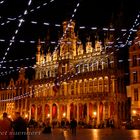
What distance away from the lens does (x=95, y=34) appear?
5247 centimetres

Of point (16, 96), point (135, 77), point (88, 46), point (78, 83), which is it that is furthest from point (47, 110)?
point (135, 77)

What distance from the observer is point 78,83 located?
52.1 meters

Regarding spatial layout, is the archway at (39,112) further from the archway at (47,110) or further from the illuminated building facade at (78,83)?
the archway at (47,110)

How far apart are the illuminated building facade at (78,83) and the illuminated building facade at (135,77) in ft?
13.7

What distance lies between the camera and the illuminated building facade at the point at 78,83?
47019 mm

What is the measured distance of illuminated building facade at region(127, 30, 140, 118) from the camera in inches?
1634

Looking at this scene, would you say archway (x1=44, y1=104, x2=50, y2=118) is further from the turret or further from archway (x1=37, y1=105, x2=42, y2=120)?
the turret

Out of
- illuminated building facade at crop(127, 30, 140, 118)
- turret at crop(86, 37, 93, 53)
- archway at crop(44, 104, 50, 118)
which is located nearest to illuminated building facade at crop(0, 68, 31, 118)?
archway at crop(44, 104, 50, 118)

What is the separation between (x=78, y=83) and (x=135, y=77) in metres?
11.7

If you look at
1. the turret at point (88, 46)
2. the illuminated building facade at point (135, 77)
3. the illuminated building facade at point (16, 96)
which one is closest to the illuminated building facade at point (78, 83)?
the turret at point (88, 46)

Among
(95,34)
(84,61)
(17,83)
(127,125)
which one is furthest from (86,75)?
(17,83)

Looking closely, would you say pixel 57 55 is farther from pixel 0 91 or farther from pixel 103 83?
pixel 0 91

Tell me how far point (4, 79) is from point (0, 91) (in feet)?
8.76

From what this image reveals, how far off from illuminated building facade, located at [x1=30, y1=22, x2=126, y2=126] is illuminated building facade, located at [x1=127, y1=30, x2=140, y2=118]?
165 inches
